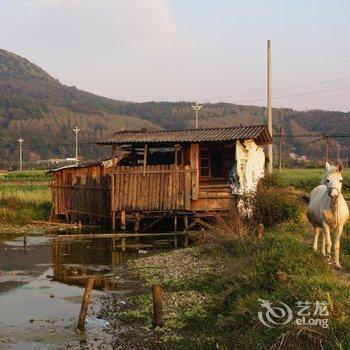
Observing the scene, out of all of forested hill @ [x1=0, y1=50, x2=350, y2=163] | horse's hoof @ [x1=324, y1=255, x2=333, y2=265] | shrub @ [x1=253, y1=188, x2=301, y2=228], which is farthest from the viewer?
forested hill @ [x1=0, y1=50, x2=350, y2=163]

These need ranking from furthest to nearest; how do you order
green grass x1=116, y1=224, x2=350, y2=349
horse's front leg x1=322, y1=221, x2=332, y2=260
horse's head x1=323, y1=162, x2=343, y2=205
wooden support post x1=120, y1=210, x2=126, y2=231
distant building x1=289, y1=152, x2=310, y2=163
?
1. distant building x1=289, y1=152, x2=310, y2=163
2. wooden support post x1=120, y1=210, x2=126, y2=231
3. horse's front leg x1=322, y1=221, x2=332, y2=260
4. horse's head x1=323, y1=162, x2=343, y2=205
5. green grass x1=116, y1=224, x2=350, y2=349

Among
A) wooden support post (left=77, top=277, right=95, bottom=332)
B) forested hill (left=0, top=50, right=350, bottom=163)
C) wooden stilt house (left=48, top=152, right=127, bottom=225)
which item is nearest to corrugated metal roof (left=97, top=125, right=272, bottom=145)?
wooden stilt house (left=48, top=152, right=127, bottom=225)

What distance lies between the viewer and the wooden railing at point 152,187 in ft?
86.8

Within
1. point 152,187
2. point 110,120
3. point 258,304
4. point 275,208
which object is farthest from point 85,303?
point 110,120

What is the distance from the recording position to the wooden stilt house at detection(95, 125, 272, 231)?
2638cm

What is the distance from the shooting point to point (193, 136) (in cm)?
2681

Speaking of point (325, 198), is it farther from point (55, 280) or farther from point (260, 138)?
point (260, 138)

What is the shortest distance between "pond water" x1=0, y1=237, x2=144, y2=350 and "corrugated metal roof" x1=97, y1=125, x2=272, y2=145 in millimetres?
5278

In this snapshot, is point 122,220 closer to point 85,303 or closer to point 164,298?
point 164,298

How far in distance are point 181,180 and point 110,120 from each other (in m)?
117

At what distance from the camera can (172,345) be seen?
980 centimetres

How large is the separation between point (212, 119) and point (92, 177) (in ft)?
374

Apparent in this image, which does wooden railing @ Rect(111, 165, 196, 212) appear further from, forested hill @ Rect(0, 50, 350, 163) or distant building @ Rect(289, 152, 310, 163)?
forested hill @ Rect(0, 50, 350, 163)

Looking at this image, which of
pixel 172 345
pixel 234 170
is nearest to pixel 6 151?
pixel 234 170
